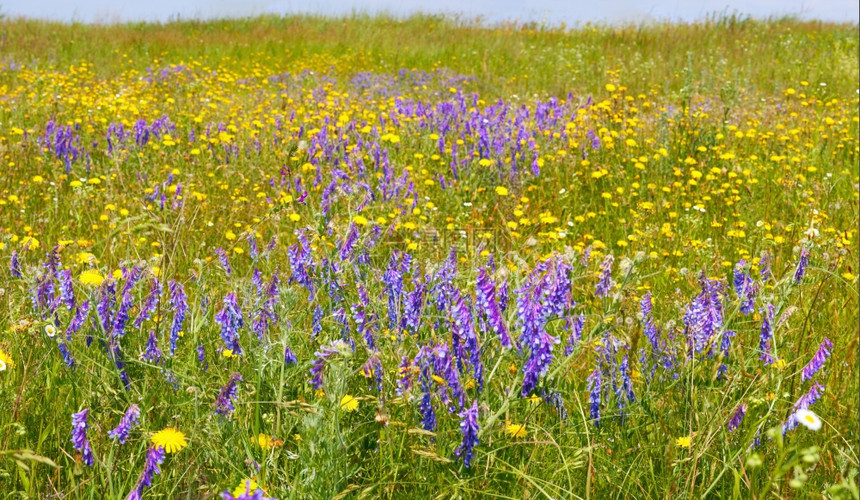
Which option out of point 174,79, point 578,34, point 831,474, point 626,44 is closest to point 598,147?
point 831,474

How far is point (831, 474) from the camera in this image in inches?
66.4

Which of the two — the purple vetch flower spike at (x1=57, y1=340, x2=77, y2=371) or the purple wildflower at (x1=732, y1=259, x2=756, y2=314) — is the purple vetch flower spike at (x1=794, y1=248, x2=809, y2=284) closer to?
the purple wildflower at (x1=732, y1=259, x2=756, y2=314)

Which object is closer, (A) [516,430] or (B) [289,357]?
(A) [516,430]

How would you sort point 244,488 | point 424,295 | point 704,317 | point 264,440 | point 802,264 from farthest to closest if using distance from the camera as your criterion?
A: point 802,264 < point 424,295 < point 704,317 < point 264,440 < point 244,488

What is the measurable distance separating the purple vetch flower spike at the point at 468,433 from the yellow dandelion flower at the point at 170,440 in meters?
0.61

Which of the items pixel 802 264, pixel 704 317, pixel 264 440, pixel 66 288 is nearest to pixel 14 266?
pixel 66 288

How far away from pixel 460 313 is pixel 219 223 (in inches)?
102

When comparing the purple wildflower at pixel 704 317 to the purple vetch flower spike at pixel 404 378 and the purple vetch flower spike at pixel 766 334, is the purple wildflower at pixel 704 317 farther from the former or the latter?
the purple vetch flower spike at pixel 404 378

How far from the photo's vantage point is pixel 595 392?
5.83 feet

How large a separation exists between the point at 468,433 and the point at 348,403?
0.28 metres

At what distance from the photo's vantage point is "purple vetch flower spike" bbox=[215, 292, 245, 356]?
188 centimetres

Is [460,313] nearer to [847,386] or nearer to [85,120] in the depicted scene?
[847,386]

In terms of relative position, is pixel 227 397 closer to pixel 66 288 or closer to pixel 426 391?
pixel 426 391

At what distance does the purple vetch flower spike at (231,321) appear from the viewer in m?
1.88
